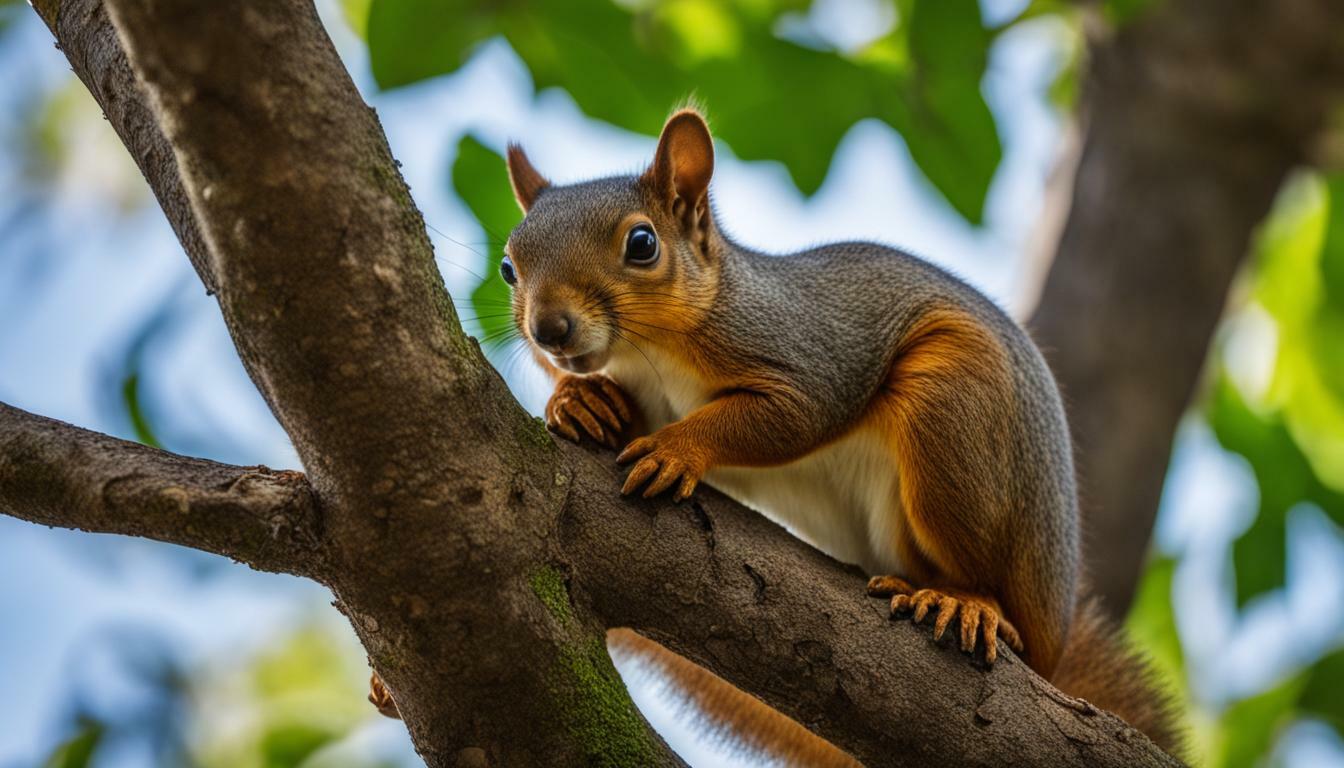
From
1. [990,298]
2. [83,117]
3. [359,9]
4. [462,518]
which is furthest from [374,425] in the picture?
[83,117]

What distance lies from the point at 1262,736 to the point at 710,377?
2.44 meters

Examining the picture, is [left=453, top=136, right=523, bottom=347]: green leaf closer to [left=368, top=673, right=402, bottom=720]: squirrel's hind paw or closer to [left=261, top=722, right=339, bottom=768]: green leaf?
[left=368, top=673, right=402, bottom=720]: squirrel's hind paw

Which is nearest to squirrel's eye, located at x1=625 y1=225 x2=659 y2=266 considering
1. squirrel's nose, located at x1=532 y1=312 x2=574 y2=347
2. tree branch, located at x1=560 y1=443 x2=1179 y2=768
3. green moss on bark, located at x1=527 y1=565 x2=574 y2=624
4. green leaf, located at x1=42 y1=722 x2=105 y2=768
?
squirrel's nose, located at x1=532 y1=312 x2=574 y2=347

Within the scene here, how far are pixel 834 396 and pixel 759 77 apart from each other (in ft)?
4.22

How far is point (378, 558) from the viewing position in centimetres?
192

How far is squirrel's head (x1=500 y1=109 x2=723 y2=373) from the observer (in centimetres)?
281

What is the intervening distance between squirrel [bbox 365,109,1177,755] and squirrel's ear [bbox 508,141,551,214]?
16cm

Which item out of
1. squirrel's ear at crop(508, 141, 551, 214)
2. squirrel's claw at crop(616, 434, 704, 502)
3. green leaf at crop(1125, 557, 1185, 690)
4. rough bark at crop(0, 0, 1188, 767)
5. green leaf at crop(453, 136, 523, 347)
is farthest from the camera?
green leaf at crop(1125, 557, 1185, 690)

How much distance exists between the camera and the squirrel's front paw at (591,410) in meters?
2.58

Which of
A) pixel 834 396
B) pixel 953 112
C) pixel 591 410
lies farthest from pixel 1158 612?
pixel 591 410

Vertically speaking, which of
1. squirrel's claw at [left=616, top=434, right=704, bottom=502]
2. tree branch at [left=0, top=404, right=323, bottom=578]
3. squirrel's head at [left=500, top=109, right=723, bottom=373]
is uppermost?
squirrel's head at [left=500, top=109, right=723, bottom=373]

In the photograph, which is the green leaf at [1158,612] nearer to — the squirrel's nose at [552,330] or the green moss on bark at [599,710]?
the squirrel's nose at [552,330]

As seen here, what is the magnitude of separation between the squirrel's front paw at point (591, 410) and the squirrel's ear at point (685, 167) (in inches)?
19.6

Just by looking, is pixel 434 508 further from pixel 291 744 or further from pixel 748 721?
pixel 291 744
